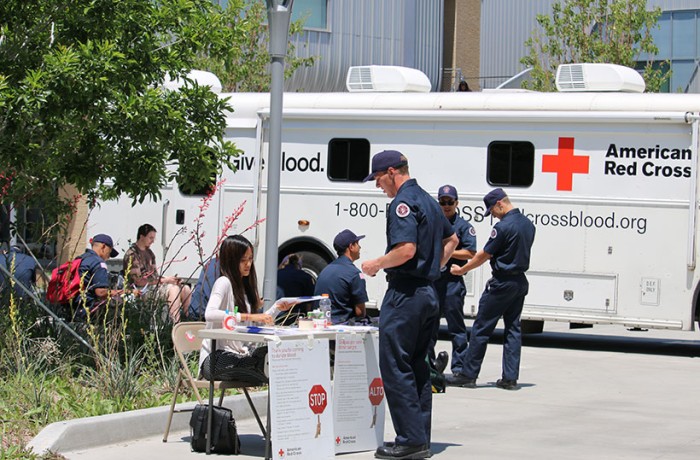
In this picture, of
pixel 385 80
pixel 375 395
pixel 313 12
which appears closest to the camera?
pixel 375 395

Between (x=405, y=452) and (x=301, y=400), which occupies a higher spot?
(x=301, y=400)

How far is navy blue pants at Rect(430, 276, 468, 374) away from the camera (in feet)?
40.6

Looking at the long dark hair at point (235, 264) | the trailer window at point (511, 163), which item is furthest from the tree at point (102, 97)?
the trailer window at point (511, 163)

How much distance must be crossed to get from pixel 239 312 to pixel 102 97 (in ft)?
8.25

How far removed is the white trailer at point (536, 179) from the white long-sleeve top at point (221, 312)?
23.6 feet

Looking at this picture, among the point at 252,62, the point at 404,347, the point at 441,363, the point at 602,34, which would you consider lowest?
the point at 441,363

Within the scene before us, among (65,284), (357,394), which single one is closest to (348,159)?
(65,284)

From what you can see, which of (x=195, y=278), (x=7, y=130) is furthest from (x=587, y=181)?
(x=7, y=130)

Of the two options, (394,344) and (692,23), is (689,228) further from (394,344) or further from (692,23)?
(692,23)

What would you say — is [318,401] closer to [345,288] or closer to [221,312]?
[221,312]

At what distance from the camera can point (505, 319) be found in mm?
11945

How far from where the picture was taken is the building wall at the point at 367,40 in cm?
3209

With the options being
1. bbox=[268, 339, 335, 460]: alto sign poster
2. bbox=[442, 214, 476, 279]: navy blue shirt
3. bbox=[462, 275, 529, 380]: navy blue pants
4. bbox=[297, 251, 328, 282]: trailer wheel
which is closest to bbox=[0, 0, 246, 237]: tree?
bbox=[442, 214, 476, 279]: navy blue shirt

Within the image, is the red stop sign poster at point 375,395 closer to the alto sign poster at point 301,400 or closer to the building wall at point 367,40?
the alto sign poster at point 301,400
